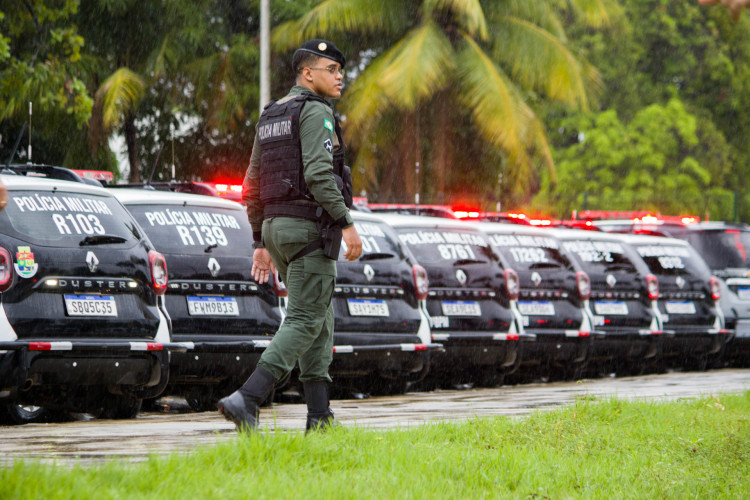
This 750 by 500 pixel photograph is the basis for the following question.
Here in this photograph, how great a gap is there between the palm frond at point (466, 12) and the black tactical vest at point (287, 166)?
17.0 metres

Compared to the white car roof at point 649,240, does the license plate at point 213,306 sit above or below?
below

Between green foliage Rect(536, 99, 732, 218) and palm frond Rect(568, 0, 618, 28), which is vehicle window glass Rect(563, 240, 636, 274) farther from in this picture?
green foliage Rect(536, 99, 732, 218)

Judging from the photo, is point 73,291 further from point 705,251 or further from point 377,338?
point 705,251

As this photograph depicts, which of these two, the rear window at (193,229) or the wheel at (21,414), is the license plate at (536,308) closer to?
the rear window at (193,229)

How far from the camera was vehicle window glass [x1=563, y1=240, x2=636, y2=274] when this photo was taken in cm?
1406

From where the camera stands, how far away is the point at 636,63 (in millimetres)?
46281

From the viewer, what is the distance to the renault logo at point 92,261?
304 inches

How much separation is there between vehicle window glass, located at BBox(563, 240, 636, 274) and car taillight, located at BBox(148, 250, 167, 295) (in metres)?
6.58

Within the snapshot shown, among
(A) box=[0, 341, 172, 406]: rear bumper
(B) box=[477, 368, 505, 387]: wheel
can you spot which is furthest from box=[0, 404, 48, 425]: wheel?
(B) box=[477, 368, 505, 387]: wheel

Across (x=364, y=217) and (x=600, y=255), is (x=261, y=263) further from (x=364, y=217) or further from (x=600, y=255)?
(x=600, y=255)

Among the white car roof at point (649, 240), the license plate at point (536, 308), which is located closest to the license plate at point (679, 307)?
the white car roof at point (649, 240)

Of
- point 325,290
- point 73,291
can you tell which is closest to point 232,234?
point 73,291

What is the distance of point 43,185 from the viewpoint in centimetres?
778

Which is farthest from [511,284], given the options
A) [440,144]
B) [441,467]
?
[440,144]
